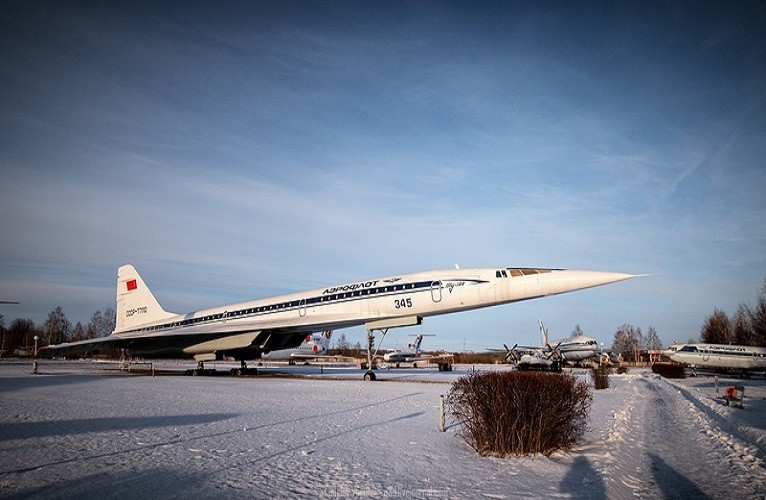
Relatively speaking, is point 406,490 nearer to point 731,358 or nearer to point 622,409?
point 622,409

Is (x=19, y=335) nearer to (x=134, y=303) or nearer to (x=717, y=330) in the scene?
(x=134, y=303)

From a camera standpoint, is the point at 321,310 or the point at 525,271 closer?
the point at 525,271

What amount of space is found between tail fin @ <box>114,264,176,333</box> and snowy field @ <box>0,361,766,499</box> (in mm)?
23559

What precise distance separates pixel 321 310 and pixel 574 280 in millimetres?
13049

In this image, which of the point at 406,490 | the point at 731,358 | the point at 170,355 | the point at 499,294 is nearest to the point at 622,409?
the point at 499,294

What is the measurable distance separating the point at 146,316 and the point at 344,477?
111 ft

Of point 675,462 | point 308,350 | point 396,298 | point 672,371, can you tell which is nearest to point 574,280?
point 396,298

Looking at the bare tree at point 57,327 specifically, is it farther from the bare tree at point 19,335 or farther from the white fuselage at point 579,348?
the white fuselage at point 579,348

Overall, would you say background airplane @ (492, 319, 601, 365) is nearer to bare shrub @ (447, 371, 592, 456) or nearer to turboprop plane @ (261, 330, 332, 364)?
turboprop plane @ (261, 330, 332, 364)

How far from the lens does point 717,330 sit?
72250 mm

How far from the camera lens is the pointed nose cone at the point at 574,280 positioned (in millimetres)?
17503

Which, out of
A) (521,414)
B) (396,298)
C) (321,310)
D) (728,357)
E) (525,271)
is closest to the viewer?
(521,414)

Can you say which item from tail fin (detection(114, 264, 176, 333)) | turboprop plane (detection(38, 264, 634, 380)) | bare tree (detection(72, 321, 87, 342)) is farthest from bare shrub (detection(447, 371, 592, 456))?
bare tree (detection(72, 321, 87, 342))

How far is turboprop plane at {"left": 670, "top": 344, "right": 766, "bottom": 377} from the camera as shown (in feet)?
121
